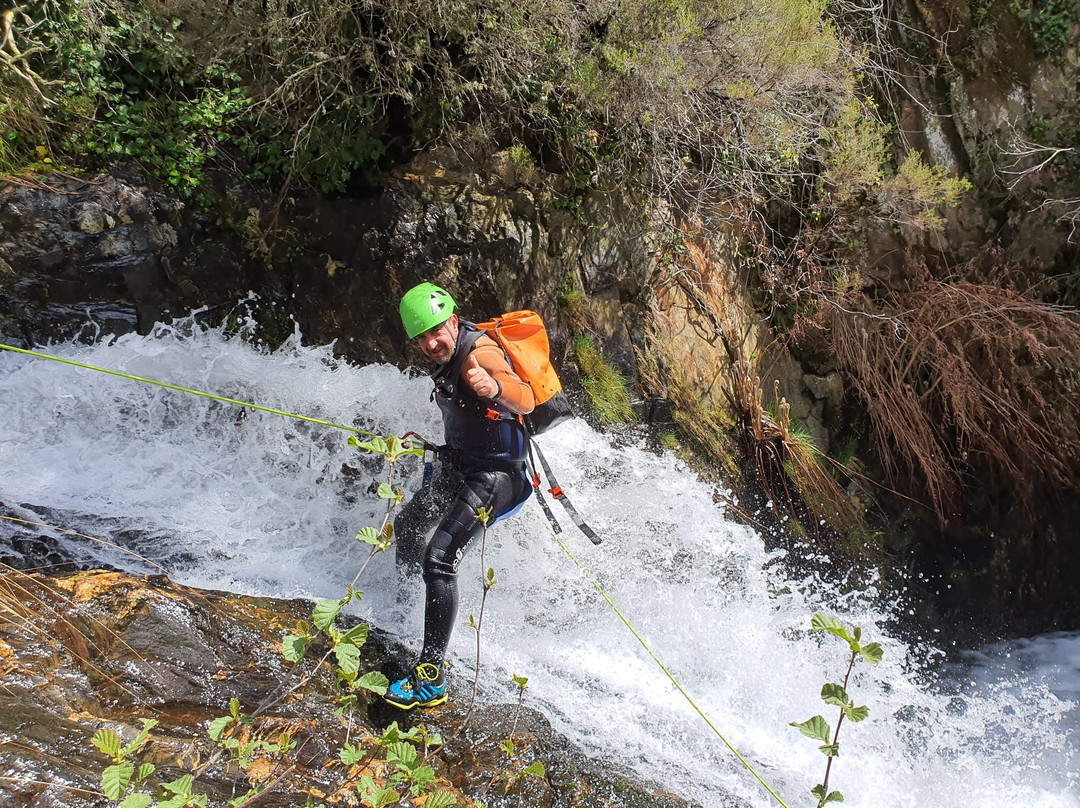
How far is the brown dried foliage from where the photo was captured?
604 cm

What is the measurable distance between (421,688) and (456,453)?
110 cm

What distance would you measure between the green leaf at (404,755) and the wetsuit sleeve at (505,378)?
5.11 ft

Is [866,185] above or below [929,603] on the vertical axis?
above

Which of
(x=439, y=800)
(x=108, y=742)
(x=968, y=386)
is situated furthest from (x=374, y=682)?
(x=968, y=386)

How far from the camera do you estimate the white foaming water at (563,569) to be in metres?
3.78

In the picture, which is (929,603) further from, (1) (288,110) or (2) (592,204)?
(1) (288,110)

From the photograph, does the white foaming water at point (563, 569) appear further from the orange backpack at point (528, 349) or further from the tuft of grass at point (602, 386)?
the orange backpack at point (528, 349)

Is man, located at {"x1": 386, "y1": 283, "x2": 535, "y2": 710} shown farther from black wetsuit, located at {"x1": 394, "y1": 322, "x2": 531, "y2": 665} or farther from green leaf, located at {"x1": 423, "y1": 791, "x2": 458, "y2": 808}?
green leaf, located at {"x1": 423, "y1": 791, "x2": 458, "y2": 808}

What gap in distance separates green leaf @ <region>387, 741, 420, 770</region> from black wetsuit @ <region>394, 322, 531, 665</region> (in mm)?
1093

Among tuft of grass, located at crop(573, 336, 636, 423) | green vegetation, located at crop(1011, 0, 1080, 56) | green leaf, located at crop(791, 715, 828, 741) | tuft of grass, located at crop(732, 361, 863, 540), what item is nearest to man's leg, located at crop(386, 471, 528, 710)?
green leaf, located at crop(791, 715, 828, 741)

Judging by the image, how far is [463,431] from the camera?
11.5 ft

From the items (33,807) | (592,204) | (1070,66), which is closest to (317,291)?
(592,204)

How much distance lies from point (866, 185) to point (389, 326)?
4.33 meters

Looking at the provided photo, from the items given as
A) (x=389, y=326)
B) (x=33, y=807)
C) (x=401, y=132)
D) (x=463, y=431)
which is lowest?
(x=33, y=807)
